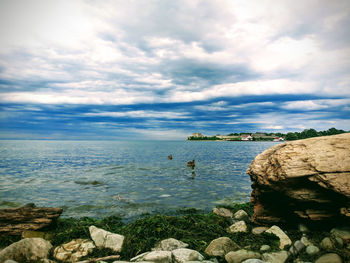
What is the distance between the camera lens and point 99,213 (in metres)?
12.9

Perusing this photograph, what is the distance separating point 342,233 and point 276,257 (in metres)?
2.51

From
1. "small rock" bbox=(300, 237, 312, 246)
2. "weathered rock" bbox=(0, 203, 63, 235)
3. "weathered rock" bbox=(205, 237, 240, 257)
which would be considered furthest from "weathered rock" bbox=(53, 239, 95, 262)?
"small rock" bbox=(300, 237, 312, 246)

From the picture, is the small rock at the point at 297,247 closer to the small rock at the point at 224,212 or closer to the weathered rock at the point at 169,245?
the weathered rock at the point at 169,245

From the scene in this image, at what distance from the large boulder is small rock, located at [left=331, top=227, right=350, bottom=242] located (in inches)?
16.3

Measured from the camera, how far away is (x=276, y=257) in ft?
21.9

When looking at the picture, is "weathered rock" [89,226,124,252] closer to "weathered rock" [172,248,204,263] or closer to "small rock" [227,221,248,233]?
"weathered rock" [172,248,204,263]

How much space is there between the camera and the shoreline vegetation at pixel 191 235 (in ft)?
23.5

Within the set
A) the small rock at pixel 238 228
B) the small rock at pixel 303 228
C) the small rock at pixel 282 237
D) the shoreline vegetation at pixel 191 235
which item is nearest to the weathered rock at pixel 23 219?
the shoreline vegetation at pixel 191 235

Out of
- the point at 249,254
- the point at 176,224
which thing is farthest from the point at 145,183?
the point at 249,254

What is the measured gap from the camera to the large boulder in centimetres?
683

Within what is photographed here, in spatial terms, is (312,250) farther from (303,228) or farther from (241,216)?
(241,216)

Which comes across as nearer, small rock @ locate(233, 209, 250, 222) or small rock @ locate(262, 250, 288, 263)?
small rock @ locate(262, 250, 288, 263)

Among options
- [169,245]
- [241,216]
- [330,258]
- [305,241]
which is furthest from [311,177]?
[169,245]

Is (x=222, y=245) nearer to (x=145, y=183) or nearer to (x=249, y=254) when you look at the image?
(x=249, y=254)
